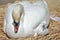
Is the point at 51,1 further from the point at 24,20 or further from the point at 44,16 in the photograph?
the point at 24,20

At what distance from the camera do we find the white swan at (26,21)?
1.94 m

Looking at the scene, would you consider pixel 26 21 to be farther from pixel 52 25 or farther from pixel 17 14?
pixel 52 25

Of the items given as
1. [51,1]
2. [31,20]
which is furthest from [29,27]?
[51,1]

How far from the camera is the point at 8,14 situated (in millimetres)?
2090

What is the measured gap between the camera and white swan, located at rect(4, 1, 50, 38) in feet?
6.35

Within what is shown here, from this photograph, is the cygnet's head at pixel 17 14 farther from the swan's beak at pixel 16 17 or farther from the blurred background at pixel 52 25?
the blurred background at pixel 52 25

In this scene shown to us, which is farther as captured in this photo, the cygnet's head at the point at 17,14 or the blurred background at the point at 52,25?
the blurred background at the point at 52,25

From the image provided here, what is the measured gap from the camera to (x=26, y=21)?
2047 mm

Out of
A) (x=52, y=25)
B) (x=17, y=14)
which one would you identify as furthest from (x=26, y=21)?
(x=52, y=25)

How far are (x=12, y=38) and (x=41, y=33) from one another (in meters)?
0.31

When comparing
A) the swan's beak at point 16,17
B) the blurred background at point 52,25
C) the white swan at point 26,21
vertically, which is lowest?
the blurred background at point 52,25

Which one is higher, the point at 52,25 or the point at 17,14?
the point at 17,14

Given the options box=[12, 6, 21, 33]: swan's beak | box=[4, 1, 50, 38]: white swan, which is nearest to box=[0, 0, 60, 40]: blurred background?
box=[4, 1, 50, 38]: white swan

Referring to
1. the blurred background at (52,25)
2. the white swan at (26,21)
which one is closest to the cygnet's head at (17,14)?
the white swan at (26,21)
